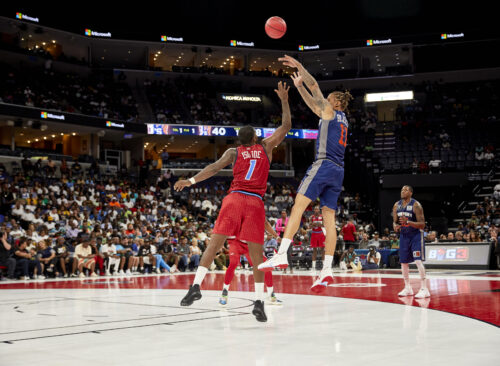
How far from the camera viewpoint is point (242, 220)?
6.07 m

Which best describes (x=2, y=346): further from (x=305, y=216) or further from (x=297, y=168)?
(x=297, y=168)

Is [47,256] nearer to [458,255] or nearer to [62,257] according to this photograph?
[62,257]

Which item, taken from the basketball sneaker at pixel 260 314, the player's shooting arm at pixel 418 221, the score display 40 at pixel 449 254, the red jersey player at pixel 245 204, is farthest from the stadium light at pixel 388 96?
the basketball sneaker at pixel 260 314

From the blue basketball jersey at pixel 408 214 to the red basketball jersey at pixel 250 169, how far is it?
4082mm

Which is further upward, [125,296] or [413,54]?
[413,54]

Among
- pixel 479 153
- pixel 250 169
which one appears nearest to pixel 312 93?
pixel 250 169

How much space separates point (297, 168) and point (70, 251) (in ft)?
79.2

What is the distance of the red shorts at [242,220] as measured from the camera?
6.01 m

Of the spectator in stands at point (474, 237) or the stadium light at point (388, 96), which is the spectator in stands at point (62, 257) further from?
the stadium light at point (388, 96)

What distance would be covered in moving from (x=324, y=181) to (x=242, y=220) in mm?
985

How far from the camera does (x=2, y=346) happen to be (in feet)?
14.9

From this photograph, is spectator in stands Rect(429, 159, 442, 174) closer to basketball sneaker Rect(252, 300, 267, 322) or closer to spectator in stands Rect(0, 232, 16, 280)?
spectator in stands Rect(0, 232, 16, 280)

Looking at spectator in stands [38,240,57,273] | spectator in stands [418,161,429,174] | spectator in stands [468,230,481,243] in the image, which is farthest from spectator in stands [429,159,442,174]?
spectator in stands [38,240,57,273]

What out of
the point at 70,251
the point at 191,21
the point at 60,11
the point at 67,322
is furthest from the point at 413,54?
the point at 67,322
